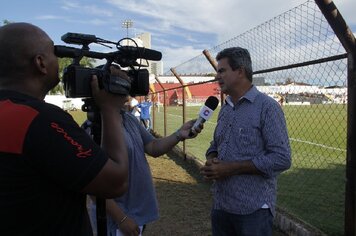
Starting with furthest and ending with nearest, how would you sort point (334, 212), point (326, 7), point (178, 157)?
point (178, 157)
point (334, 212)
point (326, 7)

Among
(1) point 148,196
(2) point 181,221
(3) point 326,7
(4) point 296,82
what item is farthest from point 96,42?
(2) point 181,221

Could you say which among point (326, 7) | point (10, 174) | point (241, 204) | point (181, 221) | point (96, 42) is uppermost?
point (326, 7)

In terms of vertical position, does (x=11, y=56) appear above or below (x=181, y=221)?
above

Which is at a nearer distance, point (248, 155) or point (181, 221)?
point (248, 155)

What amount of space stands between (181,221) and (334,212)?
2.07 meters

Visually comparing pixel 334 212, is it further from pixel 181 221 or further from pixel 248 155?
pixel 248 155

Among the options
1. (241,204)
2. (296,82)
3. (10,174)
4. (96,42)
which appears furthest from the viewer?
(296,82)

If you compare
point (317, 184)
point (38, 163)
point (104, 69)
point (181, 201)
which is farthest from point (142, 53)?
point (317, 184)

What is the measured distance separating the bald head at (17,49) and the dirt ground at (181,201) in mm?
4185

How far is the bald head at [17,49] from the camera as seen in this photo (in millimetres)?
1680

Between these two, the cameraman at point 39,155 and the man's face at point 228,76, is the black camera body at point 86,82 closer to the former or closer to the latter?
the cameraman at point 39,155

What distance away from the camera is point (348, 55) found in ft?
11.0

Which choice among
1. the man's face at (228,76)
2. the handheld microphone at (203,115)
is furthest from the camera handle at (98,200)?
the man's face at (228,76)

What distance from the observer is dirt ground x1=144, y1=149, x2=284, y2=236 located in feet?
18.6
